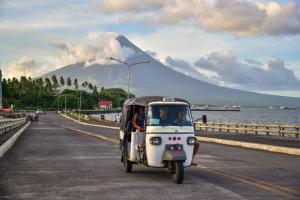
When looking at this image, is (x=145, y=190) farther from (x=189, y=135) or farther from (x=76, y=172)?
(x=76, y=172)

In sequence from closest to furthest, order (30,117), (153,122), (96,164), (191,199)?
1. (191,199)
2. (153,122)
3. (96,164)
4. (30,117)

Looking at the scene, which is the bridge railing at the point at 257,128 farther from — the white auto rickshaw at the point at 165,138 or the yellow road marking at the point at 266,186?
the white auto rickshaw at the point at 165,138

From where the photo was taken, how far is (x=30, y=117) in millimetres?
94938

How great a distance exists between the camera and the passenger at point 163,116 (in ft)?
43.3

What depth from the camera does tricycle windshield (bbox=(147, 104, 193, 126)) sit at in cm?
1322

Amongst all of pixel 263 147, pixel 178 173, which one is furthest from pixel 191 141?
pixel 263 147

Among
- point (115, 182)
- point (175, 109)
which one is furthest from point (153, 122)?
Result: point (115, 182)

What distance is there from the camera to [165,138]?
42.2 feet

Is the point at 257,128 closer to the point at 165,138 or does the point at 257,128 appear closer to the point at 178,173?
the point at 165,138

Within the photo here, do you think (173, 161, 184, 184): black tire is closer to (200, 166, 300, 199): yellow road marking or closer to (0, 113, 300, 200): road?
(0, 113, 300, 200): road

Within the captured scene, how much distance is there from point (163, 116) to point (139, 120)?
1278 millimetres

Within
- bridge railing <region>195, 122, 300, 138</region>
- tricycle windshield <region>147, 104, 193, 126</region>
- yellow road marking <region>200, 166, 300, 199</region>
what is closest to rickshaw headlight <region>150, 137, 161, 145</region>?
tricycle windshield <region>147, 104, 193, 126</region>

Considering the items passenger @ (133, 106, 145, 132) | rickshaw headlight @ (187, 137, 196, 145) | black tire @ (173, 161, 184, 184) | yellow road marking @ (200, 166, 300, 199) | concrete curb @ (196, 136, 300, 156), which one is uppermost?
passenger @ (133, 106, 145, 132)

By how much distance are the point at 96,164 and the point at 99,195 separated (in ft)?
20.9
